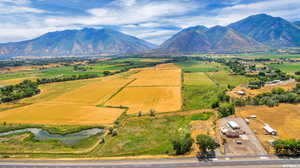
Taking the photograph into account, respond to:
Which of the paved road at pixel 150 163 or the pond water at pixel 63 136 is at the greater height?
the pond water at pixel 63 136

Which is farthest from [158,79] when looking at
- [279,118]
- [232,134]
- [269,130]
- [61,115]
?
[269,130]

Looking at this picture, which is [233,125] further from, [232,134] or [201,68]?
[201,68]

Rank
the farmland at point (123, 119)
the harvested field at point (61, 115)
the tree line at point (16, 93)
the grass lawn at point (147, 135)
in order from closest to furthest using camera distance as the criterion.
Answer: the grass lawn at point (147, 135) < the farmland at point (123, 119) < the harvested field at point (61, 115) < the tree line at point (16, 93)

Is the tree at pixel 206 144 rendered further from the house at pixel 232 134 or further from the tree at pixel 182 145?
the house at pixel 232 134

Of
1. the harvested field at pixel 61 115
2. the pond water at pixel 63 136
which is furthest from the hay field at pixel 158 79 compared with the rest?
the pond water at pixel 63 136

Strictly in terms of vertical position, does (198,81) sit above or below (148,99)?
above

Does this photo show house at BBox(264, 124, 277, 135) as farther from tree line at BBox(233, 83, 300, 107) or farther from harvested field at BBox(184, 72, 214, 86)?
harvested field at BBox(184, 72, 214, 86)
